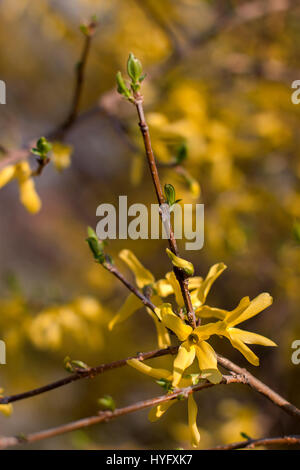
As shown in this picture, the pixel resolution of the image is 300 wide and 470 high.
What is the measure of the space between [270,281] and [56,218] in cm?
267

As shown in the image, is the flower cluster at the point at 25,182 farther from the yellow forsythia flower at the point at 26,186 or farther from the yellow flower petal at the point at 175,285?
the yellow flower petal at the point at 175,285

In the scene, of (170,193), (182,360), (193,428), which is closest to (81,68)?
(170,193)

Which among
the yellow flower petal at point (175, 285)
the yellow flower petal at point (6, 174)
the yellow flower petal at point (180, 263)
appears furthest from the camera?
the yellow flower petal at point (6, 174)

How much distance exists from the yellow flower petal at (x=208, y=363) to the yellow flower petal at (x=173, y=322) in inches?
1.6

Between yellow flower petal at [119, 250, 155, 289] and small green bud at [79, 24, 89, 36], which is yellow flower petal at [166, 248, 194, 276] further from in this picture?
small green bud at [79, 24, 89, 36]

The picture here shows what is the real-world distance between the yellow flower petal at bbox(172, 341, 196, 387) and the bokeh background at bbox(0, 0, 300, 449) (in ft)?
2.32

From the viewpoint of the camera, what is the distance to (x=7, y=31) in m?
3.69

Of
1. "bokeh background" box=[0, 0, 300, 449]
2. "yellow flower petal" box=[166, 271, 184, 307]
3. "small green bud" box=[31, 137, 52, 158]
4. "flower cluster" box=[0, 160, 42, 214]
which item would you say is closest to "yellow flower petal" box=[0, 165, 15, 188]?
"flower cluster" box=[0, 160, 42, 214]

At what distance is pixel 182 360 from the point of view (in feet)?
2.95

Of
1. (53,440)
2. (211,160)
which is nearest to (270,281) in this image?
(211,160)

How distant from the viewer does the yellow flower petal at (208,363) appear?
0.86 m

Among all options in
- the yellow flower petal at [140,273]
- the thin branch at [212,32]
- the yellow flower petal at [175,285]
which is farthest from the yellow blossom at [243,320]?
the thin branch at [212,32]

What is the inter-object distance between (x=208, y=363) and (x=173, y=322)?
11 centimetres
